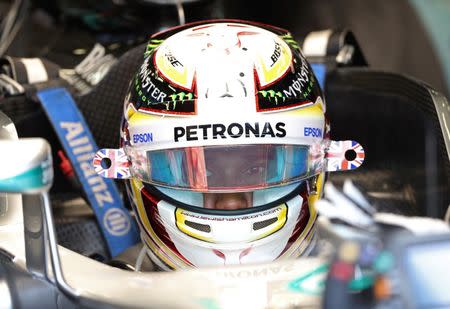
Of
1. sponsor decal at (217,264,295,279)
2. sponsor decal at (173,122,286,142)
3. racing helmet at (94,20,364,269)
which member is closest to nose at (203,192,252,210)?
racing helmet at (94,20,364,269)

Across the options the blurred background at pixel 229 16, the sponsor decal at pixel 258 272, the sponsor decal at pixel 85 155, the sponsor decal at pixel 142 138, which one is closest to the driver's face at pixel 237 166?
the sponsor decal at pixel 142 138

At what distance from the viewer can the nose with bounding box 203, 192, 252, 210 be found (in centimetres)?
158

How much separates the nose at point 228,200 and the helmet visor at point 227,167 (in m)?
0.05

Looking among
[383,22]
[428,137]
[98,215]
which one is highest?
[428,137]

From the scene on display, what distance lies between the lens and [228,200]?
158 centimetres

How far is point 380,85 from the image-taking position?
210 centimetres

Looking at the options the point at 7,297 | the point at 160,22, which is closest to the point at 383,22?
the point at 160,22

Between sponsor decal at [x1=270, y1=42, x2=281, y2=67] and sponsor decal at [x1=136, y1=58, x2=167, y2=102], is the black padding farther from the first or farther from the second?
sponsor decal at [x1=136, y1=58, x2=167, y2=102]

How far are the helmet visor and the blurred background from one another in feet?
3.02

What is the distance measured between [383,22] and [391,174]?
68.6 inches

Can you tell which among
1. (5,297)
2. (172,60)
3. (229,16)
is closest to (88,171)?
(172,60)

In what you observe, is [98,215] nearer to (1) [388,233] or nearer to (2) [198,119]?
(2) [198,119]

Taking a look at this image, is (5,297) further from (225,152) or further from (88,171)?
(88,171)

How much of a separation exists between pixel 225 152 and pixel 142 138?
148mm
